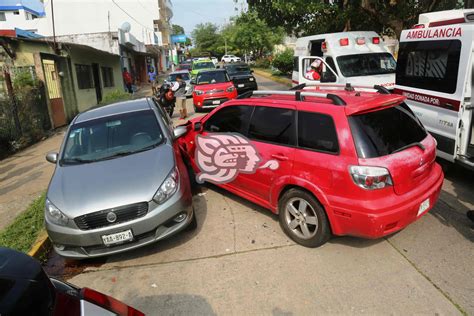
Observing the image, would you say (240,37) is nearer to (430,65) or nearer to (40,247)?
(430,65)

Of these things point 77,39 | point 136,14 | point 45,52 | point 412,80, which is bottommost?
point 412,80

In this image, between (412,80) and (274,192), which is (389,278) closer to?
(274,192)

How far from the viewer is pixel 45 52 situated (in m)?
12.6

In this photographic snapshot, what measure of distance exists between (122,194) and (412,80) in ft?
17.2

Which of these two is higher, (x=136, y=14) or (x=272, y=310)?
(x=136, y=14)

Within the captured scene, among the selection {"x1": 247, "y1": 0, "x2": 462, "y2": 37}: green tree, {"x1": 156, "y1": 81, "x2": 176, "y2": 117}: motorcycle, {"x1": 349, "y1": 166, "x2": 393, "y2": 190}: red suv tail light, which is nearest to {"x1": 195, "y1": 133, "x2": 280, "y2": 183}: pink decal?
{"x1": 349, "y1": 166, "x2": 393, "y2": 190}: red suv tail light

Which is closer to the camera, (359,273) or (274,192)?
(359,273)

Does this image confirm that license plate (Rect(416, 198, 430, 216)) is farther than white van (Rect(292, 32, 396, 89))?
No

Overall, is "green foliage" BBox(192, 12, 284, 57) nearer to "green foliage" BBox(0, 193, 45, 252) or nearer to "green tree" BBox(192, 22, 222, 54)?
"green tree" BBox(192, 22, 222, 54)

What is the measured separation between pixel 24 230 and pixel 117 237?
2131 mm

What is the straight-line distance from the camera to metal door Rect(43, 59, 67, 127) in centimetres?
1234

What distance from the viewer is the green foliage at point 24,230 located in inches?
178

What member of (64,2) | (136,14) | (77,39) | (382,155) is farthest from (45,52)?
(136,14)

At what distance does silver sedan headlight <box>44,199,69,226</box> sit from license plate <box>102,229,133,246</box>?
474 mm
